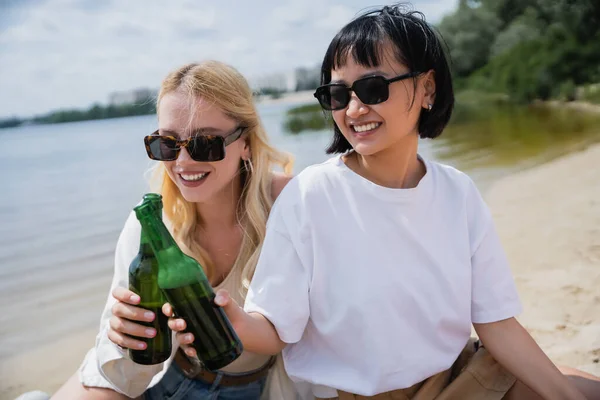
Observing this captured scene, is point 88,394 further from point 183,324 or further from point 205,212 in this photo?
point 183,324

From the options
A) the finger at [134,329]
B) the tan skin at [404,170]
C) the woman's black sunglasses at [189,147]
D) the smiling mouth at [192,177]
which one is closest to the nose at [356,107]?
the tan skin at [404,170]

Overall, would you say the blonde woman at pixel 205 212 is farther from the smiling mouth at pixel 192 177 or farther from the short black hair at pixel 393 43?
the short black hair at pixel 393 43

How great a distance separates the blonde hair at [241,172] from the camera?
2572mm

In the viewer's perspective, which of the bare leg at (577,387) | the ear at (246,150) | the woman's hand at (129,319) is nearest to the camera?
the woman's hand at (129,319)

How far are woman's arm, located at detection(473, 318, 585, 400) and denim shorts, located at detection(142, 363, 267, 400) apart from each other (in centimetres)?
99

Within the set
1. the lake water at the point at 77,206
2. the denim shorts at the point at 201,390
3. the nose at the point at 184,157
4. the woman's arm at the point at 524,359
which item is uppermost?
the nose at the point at 184,157

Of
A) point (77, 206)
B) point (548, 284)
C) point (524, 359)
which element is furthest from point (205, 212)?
point (77, 206)

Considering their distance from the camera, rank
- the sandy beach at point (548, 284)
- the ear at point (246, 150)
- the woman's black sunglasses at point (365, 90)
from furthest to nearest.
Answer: the sandy beach at point (548, 284) → the ear at point (246, 150) → the woman's black sunglasses at point (365, 90)

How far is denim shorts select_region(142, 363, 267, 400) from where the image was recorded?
2486 mm

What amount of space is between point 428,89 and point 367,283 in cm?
84

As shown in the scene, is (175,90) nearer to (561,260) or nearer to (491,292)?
(491,292)

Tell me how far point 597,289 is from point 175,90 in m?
3.79

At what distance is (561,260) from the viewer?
555 cm

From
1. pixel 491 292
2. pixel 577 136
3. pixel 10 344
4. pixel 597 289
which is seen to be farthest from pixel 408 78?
pixel 577 136
